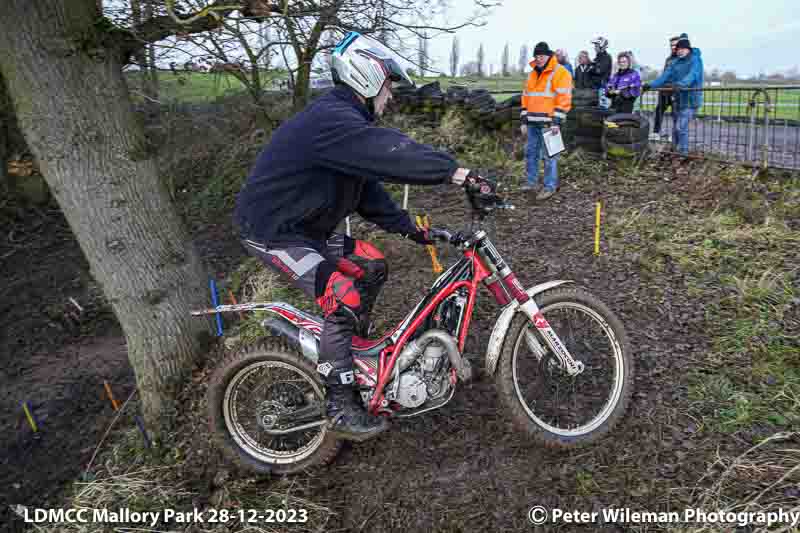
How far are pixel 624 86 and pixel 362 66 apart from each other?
7.84 m

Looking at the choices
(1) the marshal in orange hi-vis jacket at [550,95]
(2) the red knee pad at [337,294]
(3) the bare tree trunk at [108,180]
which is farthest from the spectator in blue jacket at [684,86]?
(3) the bare tree trunk at [108,180]

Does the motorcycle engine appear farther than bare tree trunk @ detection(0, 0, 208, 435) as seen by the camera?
No

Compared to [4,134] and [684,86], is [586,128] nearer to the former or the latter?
[684,86]

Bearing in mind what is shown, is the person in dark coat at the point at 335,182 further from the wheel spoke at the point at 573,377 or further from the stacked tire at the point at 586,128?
the stacked tire at the point at 586,128

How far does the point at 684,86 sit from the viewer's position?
29.8ft

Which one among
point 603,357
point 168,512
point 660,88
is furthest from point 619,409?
point 660,88

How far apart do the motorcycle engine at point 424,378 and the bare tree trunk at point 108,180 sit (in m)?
2.25

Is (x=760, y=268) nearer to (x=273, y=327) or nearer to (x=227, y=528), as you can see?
(x=273, y=327)

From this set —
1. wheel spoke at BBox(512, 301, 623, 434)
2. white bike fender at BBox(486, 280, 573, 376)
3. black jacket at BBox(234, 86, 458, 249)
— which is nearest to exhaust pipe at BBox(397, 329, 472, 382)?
white bike fender at BBox(486, 280, 573, 376)

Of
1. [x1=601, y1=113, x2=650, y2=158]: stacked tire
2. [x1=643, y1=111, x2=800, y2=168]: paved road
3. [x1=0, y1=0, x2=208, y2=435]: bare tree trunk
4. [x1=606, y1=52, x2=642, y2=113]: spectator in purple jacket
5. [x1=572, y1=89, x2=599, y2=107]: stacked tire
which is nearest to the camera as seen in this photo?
[x1=0, y1=0, x2=208, y2=435]: bare tree trunk

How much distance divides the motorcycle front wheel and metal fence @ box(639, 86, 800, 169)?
5.55m

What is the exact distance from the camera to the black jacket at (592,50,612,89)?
36.0 feet

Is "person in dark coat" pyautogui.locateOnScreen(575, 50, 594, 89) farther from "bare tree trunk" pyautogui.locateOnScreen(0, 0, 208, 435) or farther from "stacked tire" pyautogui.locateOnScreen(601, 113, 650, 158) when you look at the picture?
"bare tree trunk" pyautogui.locateOnScreen(0, 0, 208, 435)

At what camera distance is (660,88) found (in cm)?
912
